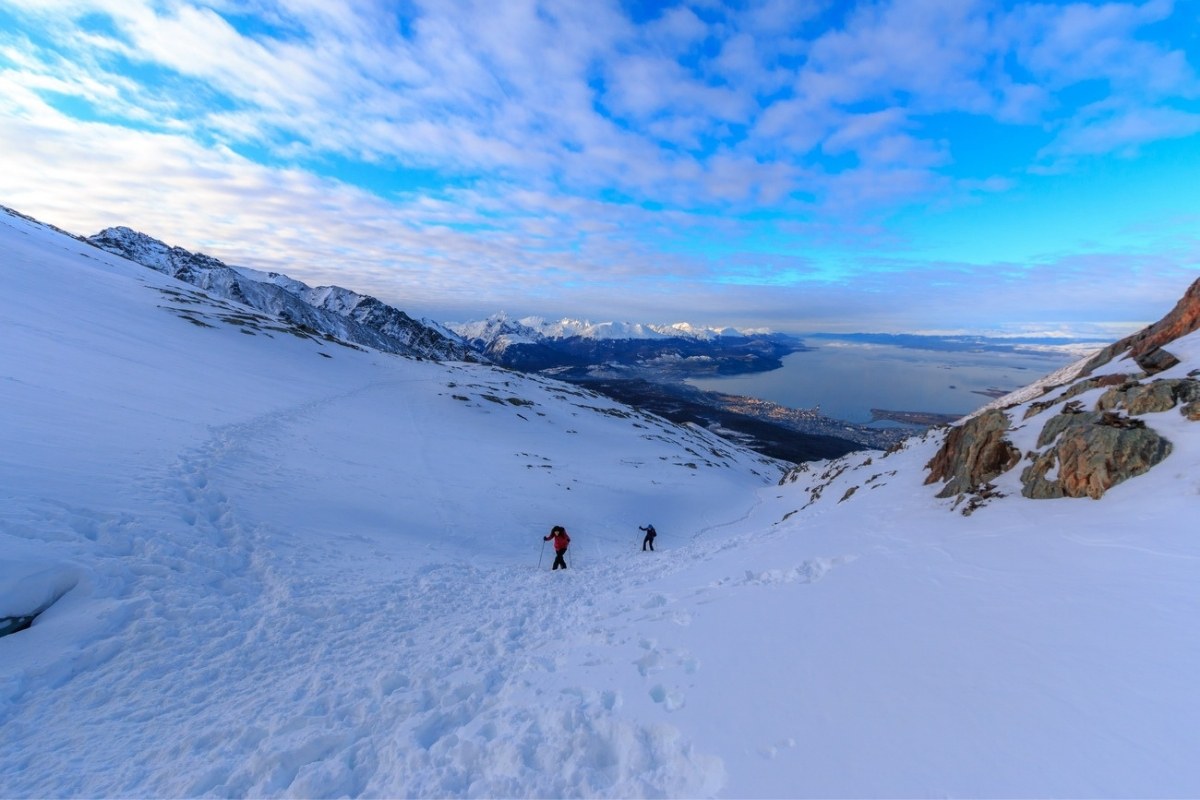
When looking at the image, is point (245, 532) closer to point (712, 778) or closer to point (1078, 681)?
point (712, 778)

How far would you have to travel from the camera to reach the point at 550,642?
8984 mm

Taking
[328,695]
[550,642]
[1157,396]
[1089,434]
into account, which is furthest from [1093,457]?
[328,695]

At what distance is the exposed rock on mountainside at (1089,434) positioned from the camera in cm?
1081

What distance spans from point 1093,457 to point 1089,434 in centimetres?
88

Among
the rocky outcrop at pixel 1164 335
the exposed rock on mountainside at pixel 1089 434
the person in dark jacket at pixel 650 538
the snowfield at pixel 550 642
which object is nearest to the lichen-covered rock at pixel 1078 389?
the exposed rock on mountainside at pixel 1089 434

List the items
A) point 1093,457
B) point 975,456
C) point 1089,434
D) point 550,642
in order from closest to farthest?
point 550,642
point 1093,457
point 1089,434
point 975,456

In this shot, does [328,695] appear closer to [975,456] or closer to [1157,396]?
[975,456]

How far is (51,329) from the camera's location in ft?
95.2

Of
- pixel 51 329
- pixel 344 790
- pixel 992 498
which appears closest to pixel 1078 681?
pixel 344 790

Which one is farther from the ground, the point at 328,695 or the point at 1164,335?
the point at 1164,335

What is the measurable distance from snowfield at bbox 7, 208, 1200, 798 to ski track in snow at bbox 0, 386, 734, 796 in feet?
0.15

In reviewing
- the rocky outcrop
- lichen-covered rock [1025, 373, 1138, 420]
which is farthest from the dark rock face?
the rocky outcrop

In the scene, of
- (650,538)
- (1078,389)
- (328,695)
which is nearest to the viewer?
(328,695)

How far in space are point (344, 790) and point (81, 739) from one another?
3561 mm
